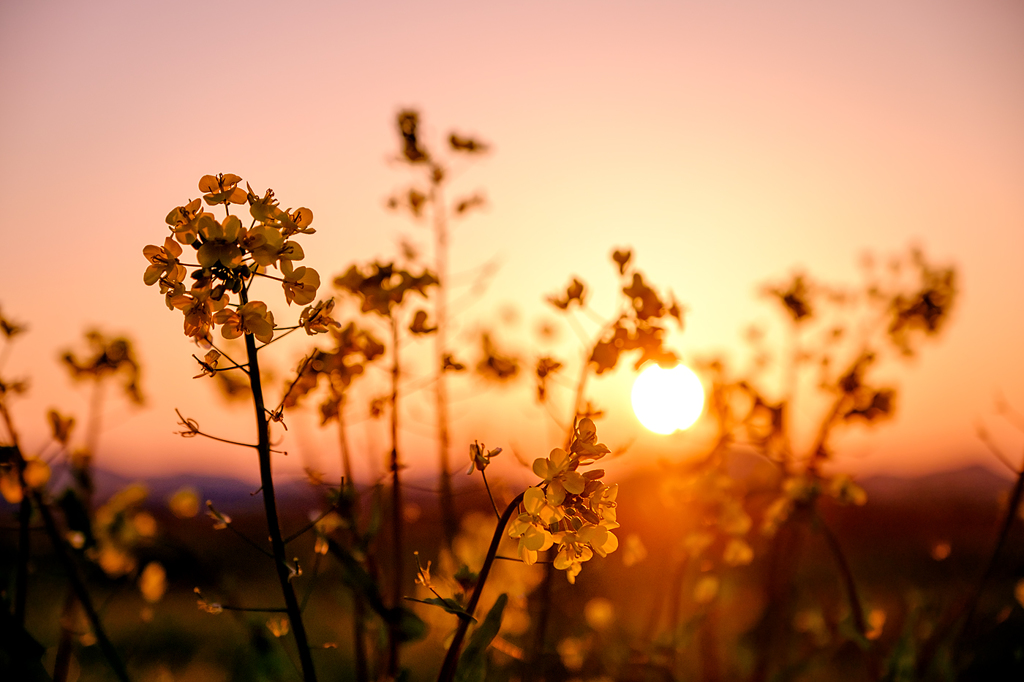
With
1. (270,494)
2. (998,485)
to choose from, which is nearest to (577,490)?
(270,494)

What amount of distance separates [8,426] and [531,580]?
2108 millimetres

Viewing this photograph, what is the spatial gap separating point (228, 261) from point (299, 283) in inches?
4.3

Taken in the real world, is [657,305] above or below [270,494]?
above

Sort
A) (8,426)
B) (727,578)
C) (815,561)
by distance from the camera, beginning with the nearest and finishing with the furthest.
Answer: (8,426)
(727,578)
(815,561)

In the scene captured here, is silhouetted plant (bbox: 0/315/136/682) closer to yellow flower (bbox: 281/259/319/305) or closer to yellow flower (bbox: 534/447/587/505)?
yellow flower (bbox: 281/259/319/305)

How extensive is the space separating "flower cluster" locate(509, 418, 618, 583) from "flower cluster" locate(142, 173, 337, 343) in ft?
1.43

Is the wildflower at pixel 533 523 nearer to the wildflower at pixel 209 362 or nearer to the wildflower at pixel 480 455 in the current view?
the wildflower at pixel 480 455

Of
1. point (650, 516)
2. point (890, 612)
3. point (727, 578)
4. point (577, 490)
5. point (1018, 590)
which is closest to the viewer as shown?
point (577, 490)

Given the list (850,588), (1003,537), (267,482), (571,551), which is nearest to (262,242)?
(267,482)

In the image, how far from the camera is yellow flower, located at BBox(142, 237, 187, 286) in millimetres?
1008

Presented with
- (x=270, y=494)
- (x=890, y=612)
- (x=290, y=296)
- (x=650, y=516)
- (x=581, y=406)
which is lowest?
(x=890, y=612)

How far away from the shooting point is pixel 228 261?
3.19 feet

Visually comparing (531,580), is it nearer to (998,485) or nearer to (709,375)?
(709,375)

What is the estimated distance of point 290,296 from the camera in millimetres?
1047
